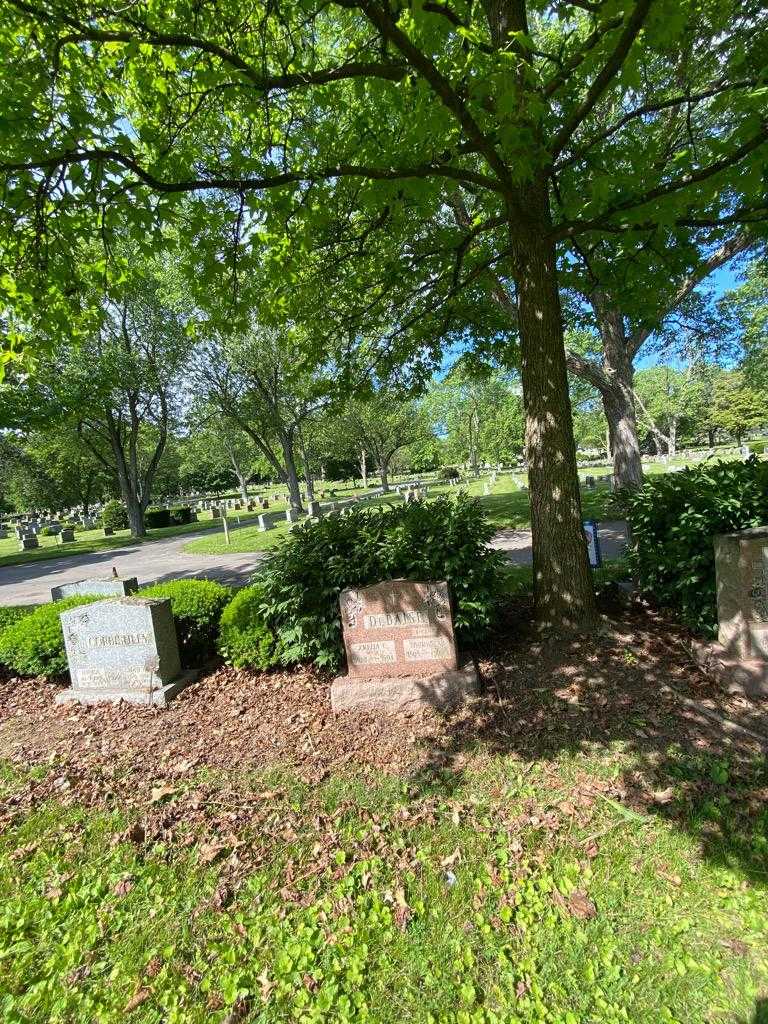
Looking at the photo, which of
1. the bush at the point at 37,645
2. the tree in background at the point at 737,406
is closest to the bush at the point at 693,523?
the bush at the point at 37,645

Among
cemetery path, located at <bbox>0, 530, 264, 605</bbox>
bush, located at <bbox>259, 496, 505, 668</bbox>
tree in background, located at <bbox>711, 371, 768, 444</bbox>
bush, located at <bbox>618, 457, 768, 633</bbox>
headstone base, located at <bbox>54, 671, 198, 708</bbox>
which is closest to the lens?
bush, located at <bbox>618, 457, 768, 633</bbox>

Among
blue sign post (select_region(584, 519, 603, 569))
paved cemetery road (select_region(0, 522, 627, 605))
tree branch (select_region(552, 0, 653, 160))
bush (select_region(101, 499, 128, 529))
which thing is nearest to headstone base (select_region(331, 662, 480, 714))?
blue sign post (select_region(584, 519, 603, 569))

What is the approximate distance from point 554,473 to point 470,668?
2.09 meters

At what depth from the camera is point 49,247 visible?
4.27m

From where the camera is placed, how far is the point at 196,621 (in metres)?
5.73

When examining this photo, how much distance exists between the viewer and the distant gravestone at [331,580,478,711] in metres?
4.28

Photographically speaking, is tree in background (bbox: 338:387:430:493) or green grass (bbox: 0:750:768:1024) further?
tree in background (bbox: 338:387:430:493)

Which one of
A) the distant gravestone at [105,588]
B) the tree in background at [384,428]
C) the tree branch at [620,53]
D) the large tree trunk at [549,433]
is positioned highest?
the tree in background at [384,428]

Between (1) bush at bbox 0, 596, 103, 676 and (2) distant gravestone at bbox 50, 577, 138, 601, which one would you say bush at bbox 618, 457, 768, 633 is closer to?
(2) distant gravestone at bbox 50, 577, 138, 601

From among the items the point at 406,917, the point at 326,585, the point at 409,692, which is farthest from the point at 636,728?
the point at 326,585

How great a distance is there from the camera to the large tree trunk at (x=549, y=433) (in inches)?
181

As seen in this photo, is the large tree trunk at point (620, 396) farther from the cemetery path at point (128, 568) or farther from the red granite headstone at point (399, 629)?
the cemetery path at point (128, 568)

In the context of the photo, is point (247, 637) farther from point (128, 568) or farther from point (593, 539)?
point (128, 568)

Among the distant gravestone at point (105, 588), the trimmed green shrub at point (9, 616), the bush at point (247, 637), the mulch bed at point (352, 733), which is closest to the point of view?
the mulch bed at point (352, 733)
